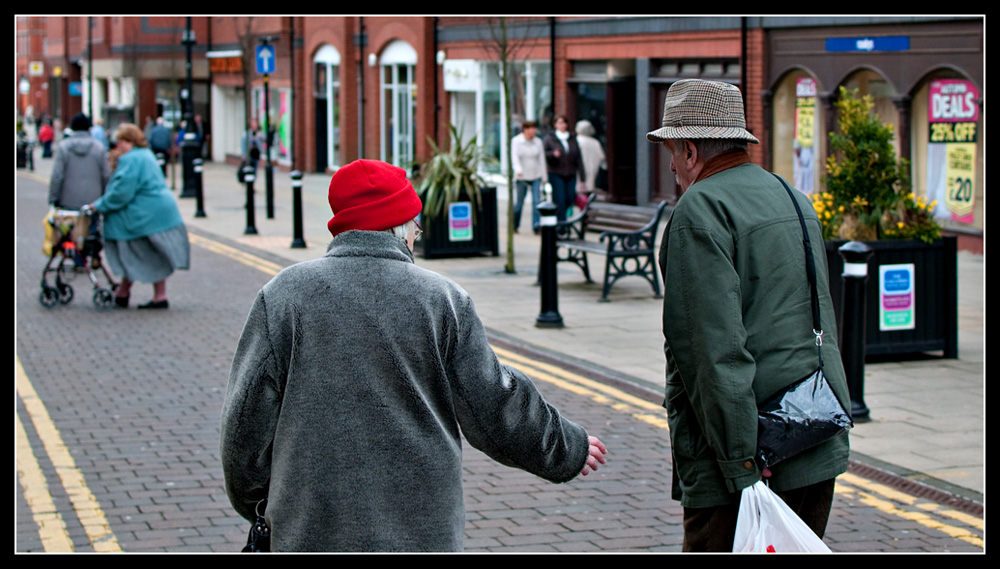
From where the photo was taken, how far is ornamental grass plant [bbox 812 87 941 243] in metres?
9.22

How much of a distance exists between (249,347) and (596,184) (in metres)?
20.8

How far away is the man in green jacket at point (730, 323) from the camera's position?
126 inches

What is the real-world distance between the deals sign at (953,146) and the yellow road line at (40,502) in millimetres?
11967

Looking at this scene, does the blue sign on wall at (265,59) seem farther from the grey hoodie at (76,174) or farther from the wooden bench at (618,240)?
the grey hoodie at (76,174)

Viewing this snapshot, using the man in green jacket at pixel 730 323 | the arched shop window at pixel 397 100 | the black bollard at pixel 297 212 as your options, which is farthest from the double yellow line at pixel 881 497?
the arched shop window at pixel 397 100

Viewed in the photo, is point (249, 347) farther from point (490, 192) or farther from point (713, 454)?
point (490, 192)

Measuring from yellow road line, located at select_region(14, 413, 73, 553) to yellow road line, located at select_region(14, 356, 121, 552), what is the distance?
9 centimetres

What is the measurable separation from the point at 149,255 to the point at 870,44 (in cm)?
1006

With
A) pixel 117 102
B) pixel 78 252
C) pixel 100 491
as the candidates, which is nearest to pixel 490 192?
pixel 78 252

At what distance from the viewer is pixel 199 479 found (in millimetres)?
6465

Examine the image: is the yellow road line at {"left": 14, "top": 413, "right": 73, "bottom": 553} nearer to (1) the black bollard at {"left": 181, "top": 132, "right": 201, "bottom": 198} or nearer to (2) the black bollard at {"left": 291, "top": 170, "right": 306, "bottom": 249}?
(2) the black bollard at {"left": 291, "top": 170, "right": 306, "bottom": 249}

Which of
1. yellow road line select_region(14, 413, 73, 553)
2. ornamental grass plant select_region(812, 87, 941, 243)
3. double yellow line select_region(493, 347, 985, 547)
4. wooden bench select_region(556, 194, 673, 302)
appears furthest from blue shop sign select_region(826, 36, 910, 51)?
yellow road line select_region(14, 413, 73, 553)

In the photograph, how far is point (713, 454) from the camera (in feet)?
10.9

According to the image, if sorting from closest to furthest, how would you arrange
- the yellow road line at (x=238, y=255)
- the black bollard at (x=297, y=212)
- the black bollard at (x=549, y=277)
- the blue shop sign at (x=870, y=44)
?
the black bollard at (x=549, y=277) < the yellow road line at (x=238, y=255) < the blue shop sign at (x=870, y=44) < the black bollard at (x=297, y=212)
